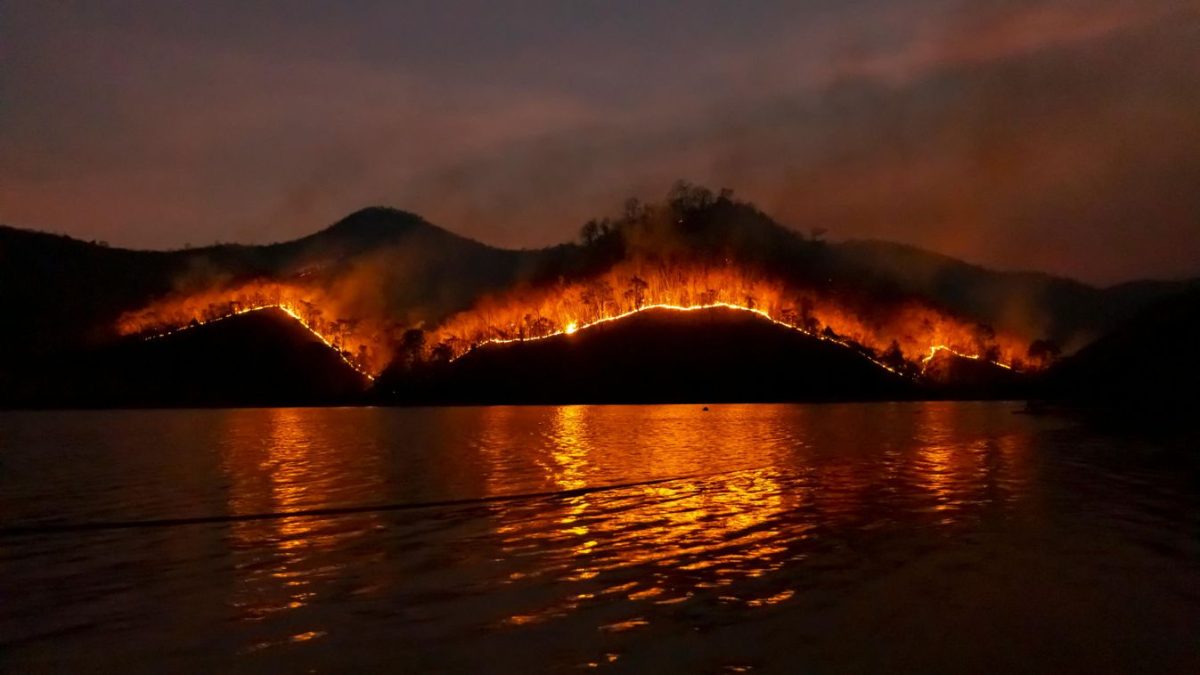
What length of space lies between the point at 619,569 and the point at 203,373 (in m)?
123

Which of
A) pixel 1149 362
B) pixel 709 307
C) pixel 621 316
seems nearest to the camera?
pixel 1149 362

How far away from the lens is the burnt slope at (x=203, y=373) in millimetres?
117688

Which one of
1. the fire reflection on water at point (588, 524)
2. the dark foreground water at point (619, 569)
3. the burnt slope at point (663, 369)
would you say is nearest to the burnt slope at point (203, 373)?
the burnt slope at point (663, 369)

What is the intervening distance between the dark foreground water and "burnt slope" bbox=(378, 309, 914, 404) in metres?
87.8

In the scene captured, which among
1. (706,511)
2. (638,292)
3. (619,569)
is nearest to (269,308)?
(638,292)

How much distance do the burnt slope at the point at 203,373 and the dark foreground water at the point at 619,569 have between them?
96.2m

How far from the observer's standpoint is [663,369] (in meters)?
118

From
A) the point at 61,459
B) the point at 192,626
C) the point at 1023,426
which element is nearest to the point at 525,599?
the point at 192,626

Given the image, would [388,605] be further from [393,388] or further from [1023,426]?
[393,388]

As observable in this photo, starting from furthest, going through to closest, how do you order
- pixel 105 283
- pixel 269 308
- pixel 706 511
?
pixel 105 283 → pixel 269 308 → pixel 706 511

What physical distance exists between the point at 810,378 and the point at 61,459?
315 ft

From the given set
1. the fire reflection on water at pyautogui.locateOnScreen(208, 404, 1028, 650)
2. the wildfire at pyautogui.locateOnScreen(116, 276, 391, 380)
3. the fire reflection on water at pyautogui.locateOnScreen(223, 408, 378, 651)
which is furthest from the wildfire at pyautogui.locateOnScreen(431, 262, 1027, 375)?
the fire reflection on water at pyautogui.locateOnScreen(223, 408, 378, 651)

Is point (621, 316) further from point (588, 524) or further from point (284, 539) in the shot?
point (284, 539)

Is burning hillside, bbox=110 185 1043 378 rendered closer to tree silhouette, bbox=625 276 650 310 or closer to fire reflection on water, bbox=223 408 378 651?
tree silhouette, bbox=625 276 650 310
